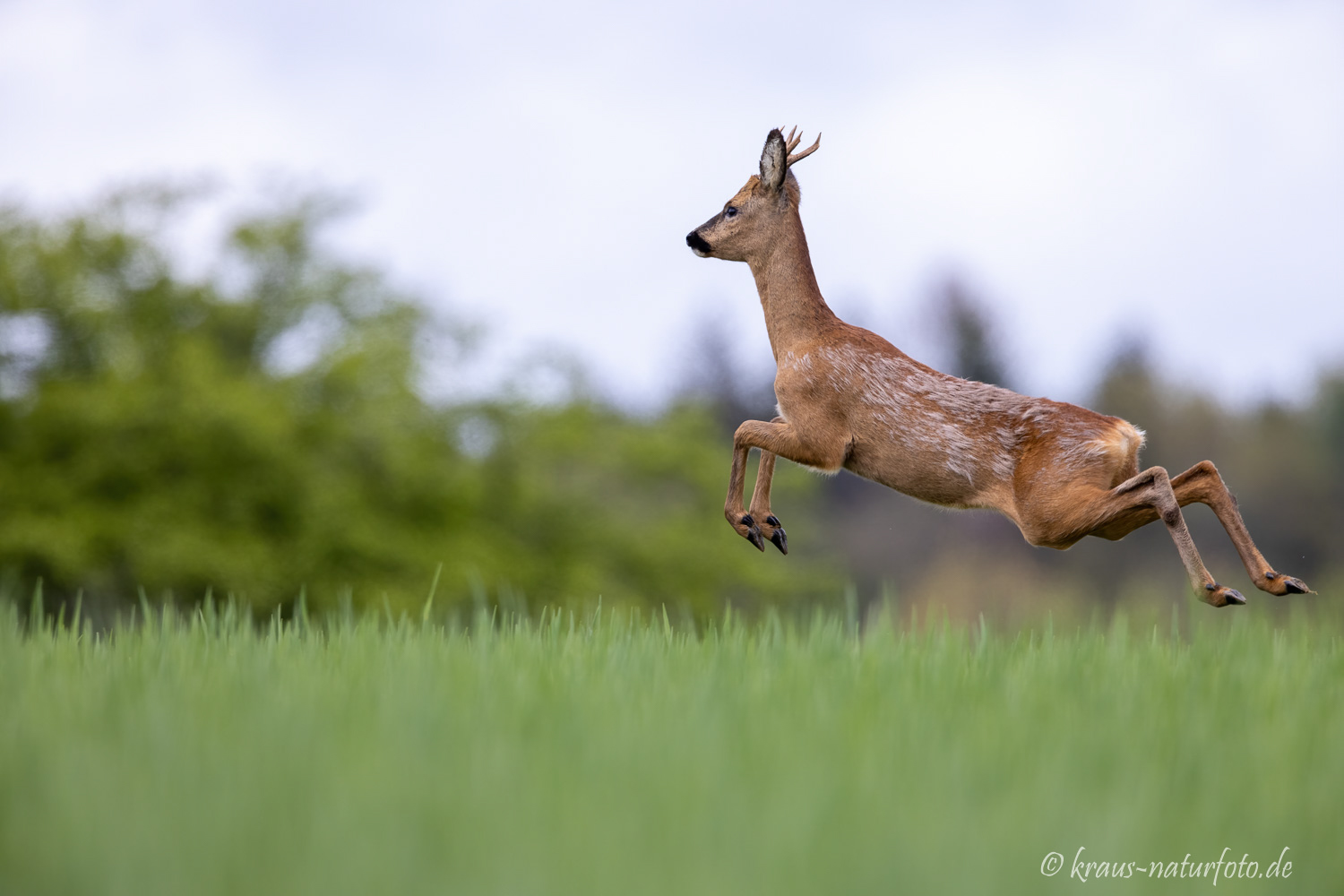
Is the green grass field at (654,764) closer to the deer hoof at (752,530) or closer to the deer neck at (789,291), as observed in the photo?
the deer hoof at (752,530)

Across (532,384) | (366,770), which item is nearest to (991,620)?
(366,770)

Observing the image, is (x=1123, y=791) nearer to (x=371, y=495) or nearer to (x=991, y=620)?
(x=991, y=620)

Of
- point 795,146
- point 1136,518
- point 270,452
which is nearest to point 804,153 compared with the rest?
point 795,146

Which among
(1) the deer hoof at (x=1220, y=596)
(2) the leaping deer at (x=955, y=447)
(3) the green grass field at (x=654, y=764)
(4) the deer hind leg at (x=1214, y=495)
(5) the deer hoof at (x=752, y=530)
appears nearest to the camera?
(3) the green grass field at (x=654, y=764)

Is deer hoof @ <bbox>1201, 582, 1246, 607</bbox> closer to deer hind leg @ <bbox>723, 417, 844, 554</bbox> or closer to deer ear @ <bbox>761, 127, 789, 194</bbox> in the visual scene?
deer hind leg @ <bbox>723, 417, 844, 554</bbox>

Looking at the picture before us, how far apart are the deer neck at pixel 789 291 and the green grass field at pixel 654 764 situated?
1417mm

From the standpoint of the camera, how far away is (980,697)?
15.2 ft

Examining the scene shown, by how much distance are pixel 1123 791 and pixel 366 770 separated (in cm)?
227

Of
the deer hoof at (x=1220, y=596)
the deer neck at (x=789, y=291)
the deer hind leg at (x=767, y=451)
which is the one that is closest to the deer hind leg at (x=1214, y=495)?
the deer hoof at (x=1220, y=596)

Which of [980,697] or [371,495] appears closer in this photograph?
[980,697]

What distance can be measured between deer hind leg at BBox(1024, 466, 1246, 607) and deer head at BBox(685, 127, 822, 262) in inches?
64.8

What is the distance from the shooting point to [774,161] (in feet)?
16.2

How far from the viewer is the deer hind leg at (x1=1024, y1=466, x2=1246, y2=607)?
13.8 ft

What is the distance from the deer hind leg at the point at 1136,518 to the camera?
13.8 feet
